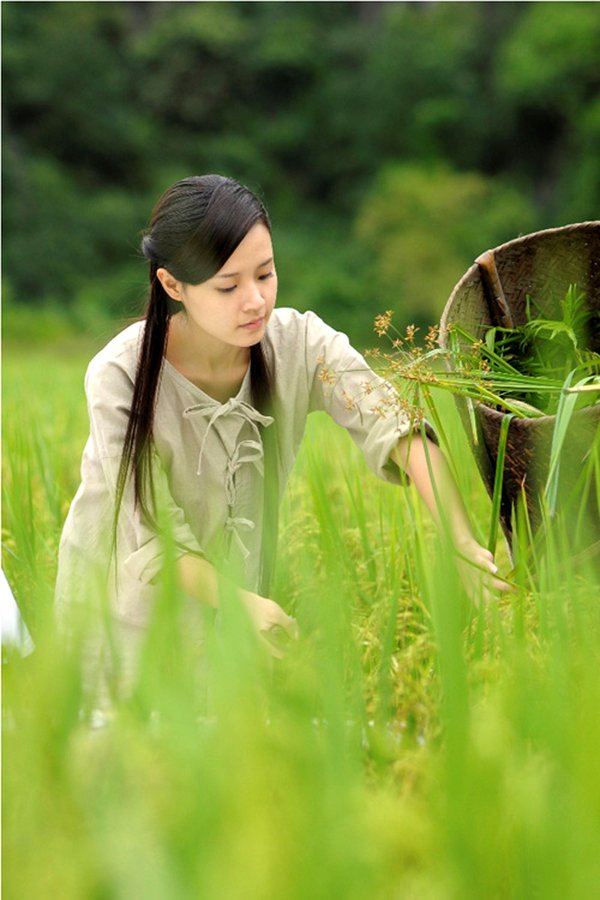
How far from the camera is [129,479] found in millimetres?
1275

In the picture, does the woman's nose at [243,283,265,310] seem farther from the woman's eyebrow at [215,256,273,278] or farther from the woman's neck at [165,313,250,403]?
the woman's neck at [165,313,250,403]

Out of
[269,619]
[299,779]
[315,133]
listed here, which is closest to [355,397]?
[269,619]

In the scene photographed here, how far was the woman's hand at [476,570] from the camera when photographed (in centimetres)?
109

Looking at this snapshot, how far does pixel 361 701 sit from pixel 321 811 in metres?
0.21

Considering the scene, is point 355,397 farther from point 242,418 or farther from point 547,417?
point 547,417

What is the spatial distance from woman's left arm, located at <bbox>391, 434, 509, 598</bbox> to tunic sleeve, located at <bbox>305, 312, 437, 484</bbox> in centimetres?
2

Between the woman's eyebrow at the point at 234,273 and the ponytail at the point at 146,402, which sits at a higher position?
the woman's eyebrow at the point at 234,273

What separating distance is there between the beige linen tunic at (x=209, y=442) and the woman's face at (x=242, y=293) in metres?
0.11

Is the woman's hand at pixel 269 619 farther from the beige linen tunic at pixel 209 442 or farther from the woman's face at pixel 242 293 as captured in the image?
the woman's face at pixel 242 293

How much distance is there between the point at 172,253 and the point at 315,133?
46.6ft

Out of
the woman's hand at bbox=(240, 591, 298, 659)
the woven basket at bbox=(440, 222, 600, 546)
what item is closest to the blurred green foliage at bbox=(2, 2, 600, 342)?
the woven basket at bbox=(440, 222, 600, 546)

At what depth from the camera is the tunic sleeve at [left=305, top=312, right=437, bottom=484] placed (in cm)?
132

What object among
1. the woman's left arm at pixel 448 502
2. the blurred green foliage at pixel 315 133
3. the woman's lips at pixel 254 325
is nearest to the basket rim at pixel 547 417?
the woman's left arm at pixel 448 502

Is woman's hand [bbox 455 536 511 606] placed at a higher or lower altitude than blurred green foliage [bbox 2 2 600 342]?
lower
